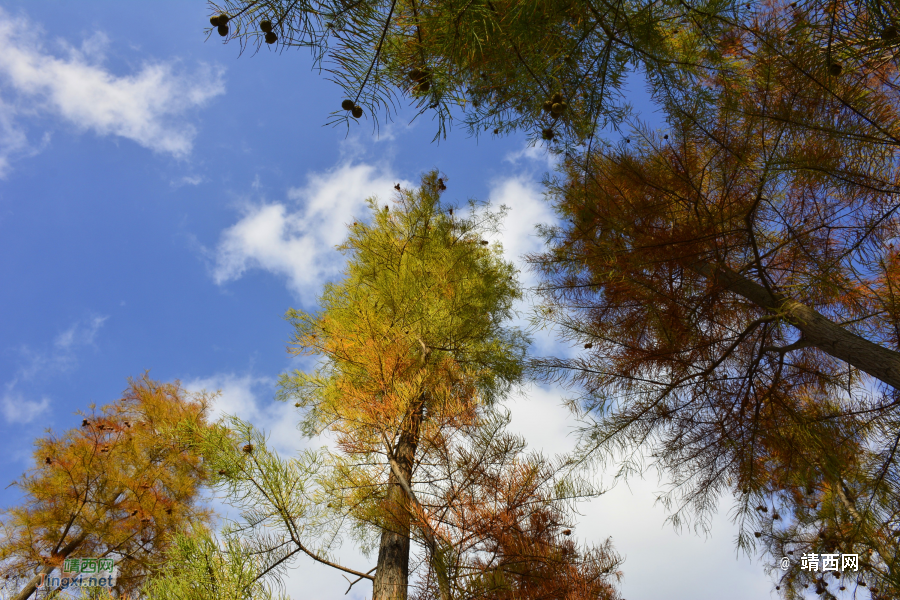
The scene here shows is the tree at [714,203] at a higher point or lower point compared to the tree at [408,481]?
higher

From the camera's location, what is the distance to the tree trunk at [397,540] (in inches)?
88.8

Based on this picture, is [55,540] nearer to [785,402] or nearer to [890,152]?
[785,402]

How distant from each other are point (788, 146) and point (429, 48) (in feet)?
7.05

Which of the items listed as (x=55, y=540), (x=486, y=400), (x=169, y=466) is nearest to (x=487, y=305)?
Result: (x=486, y=400)

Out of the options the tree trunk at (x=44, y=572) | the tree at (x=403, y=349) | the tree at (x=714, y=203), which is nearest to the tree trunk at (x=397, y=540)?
the tree at (x=403, y=349)

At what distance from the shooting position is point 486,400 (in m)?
4.45

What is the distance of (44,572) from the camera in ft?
13.1

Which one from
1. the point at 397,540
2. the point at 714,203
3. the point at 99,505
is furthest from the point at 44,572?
the point at 714,203

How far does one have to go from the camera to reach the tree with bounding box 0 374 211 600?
421cm

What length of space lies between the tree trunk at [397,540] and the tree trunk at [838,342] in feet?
7.33

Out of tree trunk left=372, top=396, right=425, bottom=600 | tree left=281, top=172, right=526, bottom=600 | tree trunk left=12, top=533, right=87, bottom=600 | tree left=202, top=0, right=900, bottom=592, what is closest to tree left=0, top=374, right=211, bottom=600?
tree trunk left=12, top=533, right=87, bottom=600

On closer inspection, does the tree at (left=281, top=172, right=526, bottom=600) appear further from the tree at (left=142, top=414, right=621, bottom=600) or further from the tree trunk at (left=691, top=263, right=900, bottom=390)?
the tree trunk at (left=691, top=263, right=900, bottom=390)

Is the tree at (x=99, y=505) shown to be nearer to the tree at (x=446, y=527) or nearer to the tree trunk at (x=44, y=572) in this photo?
the tree trunk at (x=44, y=572)

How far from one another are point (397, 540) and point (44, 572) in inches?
159
